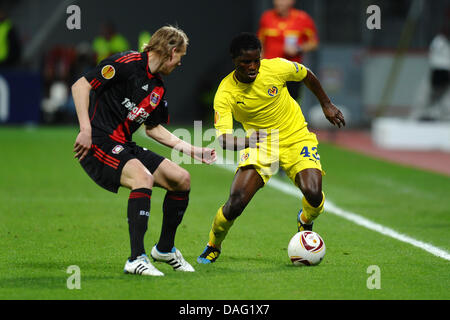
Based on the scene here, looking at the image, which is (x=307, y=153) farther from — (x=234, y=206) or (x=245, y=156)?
(x=234, y=206)

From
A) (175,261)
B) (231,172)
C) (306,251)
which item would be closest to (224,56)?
(231,172)

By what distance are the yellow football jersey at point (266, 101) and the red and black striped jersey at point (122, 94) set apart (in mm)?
741

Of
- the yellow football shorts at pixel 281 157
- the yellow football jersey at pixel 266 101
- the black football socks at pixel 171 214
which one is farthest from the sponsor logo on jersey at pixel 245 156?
the black football socks at pixel 171 214

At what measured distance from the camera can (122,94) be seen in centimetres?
648

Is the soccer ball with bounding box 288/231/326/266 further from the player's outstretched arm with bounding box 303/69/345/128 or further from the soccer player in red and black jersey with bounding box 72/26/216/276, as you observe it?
the player's outstretched arm with bounding box 303/69/345/128

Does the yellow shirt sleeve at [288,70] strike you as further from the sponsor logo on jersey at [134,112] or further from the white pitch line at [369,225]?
the white pitch line at [369,225]

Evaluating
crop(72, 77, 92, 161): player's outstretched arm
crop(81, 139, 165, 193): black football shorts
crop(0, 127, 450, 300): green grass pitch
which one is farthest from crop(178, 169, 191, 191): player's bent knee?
crop(72, 77, 92, 161): player's outstretched arm

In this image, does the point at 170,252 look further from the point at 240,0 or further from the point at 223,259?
the point at 240,0

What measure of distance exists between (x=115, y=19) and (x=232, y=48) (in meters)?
17.9

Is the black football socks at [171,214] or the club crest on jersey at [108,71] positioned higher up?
the club crest on jersey at [108,71]

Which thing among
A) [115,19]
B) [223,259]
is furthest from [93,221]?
[115,19]

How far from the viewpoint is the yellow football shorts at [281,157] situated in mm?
7281

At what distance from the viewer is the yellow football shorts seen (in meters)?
7.28

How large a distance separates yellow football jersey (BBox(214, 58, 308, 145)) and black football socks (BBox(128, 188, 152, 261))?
41.2 inches
